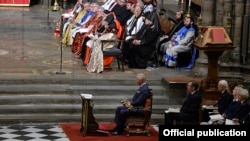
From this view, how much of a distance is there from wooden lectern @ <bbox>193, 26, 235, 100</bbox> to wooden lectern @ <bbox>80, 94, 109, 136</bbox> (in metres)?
2.56

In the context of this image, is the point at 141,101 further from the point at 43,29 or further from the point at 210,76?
the point at 43,29

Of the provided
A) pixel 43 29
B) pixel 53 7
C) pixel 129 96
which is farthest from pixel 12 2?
pixel 129 96

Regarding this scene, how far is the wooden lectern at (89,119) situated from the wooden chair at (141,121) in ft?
1.47

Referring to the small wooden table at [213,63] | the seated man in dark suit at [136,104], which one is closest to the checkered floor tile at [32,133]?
the seated man in dark suit at [136,104]

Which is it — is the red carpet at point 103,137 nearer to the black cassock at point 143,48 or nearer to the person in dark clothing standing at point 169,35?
the black cassock at point 143,48

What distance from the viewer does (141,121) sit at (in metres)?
14.9

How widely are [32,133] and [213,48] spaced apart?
12.9 feet

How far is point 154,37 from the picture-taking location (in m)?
18.7

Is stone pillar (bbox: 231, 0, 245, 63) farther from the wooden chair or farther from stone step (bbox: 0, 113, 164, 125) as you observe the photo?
the wooden chair

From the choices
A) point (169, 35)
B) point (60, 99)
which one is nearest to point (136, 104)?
point (60, 99)

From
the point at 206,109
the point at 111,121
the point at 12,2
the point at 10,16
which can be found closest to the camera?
the point at 206,109

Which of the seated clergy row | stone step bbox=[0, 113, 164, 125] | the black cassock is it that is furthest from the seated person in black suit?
the black cassock

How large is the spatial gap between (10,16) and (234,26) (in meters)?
11.8

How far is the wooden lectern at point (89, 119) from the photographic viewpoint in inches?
580
